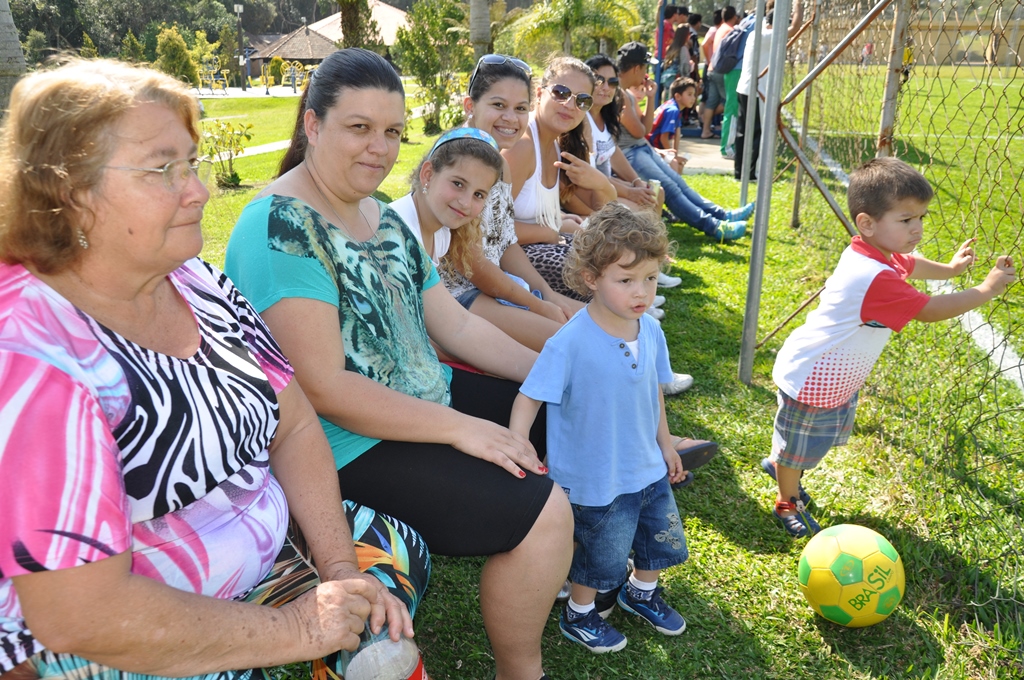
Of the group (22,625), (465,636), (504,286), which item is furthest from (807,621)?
(22,625)

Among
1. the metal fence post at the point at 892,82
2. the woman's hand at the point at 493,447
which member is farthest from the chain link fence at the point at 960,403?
the woman's hand at the point at 493,447

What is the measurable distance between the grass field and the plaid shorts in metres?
0.31

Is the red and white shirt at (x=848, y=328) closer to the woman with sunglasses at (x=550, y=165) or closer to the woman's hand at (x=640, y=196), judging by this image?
the woman with sunglasses at (x=550, y=165)

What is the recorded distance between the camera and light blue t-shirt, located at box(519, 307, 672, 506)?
2.50 meters

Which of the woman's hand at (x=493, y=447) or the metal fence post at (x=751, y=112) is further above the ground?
the metal fence post at (x=751, y=112)

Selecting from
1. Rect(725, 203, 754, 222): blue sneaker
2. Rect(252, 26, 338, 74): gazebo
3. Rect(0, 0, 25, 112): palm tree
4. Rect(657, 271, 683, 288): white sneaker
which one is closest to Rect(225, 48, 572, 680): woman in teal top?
Rect(0, 0, 25, 112): palm tree

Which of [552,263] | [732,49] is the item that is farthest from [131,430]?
[732,49]

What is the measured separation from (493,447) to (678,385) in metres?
2.36

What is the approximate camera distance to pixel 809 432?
10.0ft

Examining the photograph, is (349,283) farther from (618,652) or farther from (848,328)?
(848,328)

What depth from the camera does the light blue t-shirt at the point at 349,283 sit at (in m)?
2.02

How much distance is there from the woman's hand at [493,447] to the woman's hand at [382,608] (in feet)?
1.58

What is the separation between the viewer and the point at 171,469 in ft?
4.87

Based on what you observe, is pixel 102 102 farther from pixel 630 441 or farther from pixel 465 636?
pixel 465 636
